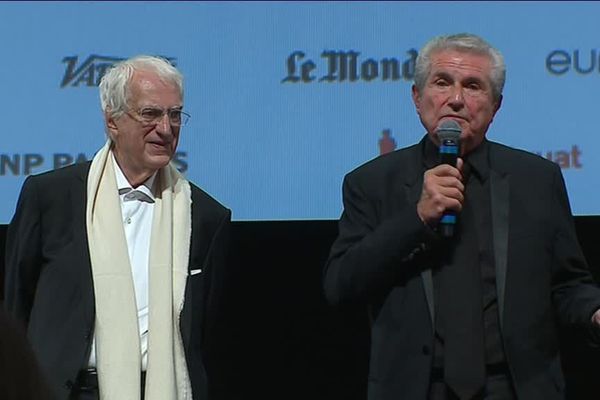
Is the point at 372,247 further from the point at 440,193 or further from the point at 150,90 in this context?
the point at 150,90

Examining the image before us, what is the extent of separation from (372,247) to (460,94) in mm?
369

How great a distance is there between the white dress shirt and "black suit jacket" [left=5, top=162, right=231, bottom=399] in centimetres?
9

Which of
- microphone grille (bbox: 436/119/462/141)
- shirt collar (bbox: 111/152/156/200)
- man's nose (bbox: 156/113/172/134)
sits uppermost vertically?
man's nose (bbox: 156/113/172/134)

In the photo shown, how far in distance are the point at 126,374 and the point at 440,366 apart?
0.68 meters

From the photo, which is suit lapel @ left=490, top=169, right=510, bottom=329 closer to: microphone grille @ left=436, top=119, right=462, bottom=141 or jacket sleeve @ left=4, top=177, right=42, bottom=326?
microphone grille @ left=436, top=119, right=462, bottom=141

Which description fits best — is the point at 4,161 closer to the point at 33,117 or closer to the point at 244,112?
the point at 33,117

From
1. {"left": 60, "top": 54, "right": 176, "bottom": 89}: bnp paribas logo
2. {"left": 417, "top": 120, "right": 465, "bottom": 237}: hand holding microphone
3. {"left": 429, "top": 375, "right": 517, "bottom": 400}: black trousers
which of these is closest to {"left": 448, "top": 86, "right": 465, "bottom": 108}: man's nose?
{"left": 417, "top": 120, "right": 465, "bottom": 237}: hand holding microphone

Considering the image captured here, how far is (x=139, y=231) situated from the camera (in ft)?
8.39

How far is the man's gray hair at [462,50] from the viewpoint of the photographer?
229cm

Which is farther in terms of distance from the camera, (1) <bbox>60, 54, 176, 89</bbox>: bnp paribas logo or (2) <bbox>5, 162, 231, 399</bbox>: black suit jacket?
(1) <bbox>60, 54, 176, 89</bbox>: bnp paribas logo

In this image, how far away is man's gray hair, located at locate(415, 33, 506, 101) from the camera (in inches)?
90.0

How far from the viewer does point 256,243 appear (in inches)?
154

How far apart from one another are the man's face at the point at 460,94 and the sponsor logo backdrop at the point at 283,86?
113 cm

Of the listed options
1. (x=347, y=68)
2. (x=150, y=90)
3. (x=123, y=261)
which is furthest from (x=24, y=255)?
(x=347, y=68)
